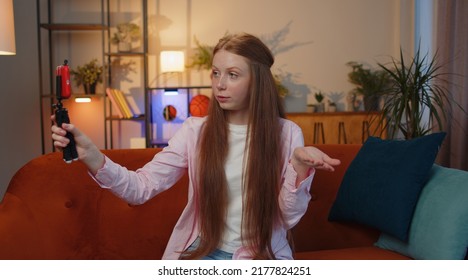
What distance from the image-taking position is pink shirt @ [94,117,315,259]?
1253 millimetres

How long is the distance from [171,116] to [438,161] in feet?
8.29

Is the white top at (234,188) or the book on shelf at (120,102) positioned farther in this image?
the book on shelf at (120,102)

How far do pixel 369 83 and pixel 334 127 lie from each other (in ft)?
2.15

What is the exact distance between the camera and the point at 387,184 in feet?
5.34

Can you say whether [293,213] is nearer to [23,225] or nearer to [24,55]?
[23,225]

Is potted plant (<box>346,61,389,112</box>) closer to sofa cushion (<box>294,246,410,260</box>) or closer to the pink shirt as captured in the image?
sofa cushion (<box>294,246,410,260</box>)

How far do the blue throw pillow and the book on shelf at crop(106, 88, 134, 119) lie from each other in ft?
9.90

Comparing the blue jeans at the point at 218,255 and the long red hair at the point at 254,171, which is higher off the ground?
the long red hair at the point at 254,171

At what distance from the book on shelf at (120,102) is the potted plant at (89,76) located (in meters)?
0.21

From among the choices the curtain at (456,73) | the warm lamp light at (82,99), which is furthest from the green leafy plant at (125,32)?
the curtain at (456,73)

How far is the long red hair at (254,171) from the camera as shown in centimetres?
129

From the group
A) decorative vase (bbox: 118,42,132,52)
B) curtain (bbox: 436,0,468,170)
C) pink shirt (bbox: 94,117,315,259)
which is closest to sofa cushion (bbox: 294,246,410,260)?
pink shirt (bbox: 94,117,315,259)

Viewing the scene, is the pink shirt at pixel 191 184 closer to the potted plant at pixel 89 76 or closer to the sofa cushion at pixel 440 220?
the sofa cushion at pixel 440 220
